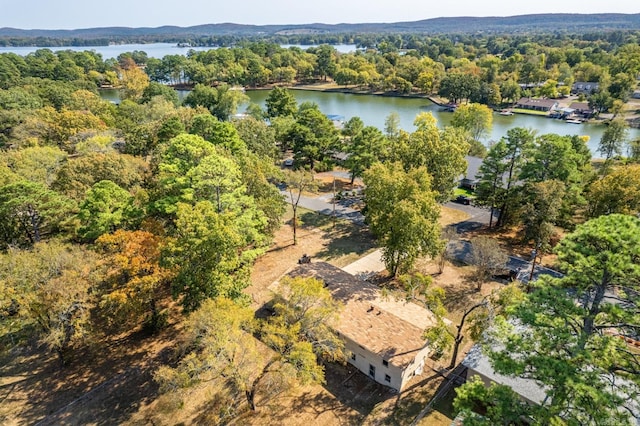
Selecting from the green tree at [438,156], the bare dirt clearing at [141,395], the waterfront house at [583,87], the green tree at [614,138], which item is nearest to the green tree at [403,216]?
the green tree at [438,156]

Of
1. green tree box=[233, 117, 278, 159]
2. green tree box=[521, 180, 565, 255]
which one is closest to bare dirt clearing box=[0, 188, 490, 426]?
green tree box=[521, 180, 565, 255]

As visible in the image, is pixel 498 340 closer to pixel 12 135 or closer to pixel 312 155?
pixel 312 155

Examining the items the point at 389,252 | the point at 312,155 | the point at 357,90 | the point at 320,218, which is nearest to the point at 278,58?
the point at 357,90

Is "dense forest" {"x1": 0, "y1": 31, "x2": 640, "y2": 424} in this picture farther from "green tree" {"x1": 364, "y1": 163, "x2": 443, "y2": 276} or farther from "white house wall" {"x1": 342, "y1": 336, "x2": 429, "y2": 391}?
"white house wall" {"x1": 342, "y1": 336, "x2": 429, "y2": 391}

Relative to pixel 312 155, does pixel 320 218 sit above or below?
below

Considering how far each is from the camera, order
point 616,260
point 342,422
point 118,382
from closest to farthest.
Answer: point 616,260, point 342,422, point 118,382

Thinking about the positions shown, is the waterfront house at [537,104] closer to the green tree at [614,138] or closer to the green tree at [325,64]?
the green tree at [614,138]

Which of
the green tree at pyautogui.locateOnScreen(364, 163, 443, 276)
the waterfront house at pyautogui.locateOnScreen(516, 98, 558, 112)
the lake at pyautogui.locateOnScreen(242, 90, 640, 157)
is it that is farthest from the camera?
the waterfront house at pyautogui.locateOnScreen(516, 98, 558, 112)
